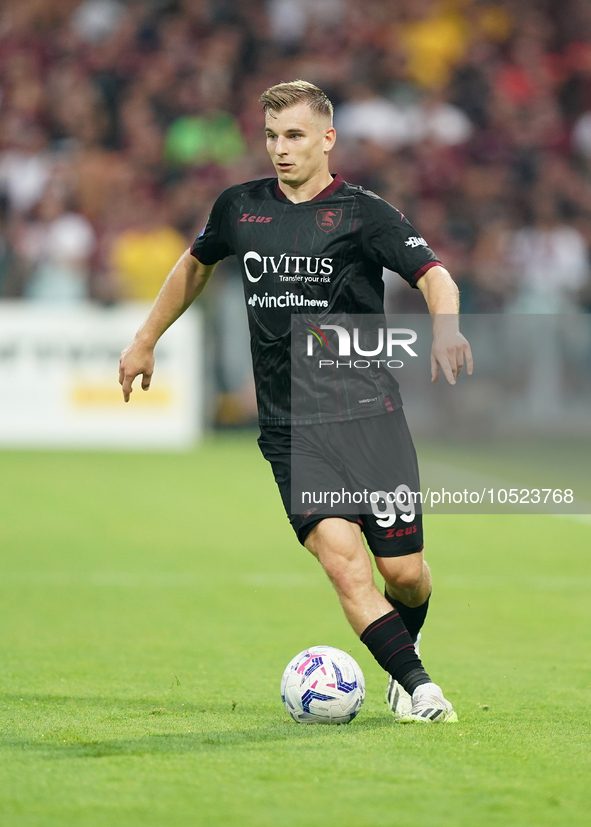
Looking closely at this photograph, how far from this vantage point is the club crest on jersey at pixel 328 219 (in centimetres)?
450

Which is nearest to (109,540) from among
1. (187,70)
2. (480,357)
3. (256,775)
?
(256,775)

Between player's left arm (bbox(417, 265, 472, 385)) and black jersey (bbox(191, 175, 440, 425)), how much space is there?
0.06m

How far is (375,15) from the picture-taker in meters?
19.2

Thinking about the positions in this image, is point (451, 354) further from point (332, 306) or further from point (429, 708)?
point (429, 708)

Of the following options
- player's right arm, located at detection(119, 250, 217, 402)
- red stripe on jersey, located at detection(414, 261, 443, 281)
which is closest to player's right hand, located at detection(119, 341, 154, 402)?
player's right arm, located at detection(119, 250, 217, 402)

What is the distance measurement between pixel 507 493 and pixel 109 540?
4.47 metres

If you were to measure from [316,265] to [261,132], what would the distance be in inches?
550

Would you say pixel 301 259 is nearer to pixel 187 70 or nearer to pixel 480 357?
pixel 480 357

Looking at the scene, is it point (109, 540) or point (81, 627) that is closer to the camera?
point (81, 627)

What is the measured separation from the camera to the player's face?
4480 mm

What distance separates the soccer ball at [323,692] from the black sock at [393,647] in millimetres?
117

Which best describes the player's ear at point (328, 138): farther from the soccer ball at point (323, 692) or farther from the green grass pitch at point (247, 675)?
the green grass pitch at point (247, 675)

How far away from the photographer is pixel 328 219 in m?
4.52

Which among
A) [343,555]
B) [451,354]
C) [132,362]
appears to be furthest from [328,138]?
[343,555]
